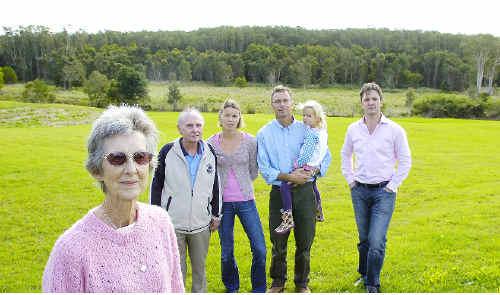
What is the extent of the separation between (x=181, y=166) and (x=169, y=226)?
2.14 meters

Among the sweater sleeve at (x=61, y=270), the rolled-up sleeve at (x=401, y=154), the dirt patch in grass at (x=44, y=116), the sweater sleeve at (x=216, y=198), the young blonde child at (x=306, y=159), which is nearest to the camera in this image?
the sweater sleeve at (x=61, y=270)

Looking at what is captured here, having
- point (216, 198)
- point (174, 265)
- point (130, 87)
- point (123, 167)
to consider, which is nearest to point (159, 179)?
point (216, 198)

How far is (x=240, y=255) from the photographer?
6824mm

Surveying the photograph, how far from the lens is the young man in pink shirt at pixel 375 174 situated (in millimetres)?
4977

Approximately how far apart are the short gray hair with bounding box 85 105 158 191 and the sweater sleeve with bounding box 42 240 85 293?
457 mm

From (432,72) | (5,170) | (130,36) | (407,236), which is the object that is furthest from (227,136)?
(130,36)

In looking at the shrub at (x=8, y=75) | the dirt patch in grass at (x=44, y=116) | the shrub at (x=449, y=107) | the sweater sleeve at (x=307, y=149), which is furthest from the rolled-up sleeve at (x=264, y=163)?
the shrub at (x=8, y=75)

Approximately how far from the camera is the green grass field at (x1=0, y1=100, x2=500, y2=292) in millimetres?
5855

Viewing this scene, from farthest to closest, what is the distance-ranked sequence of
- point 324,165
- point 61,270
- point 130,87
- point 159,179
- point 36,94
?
point 130,87, point 36,94, point 324,165, point 159,179, point 61,270

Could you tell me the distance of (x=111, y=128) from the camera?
7.42ft

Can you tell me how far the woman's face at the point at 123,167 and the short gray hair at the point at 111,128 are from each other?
3 centimetres

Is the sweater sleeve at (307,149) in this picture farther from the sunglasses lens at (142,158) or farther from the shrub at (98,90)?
the shrub at (98,90)

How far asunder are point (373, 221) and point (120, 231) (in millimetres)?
3463

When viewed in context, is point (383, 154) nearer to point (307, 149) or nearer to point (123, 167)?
point (307, 149)
